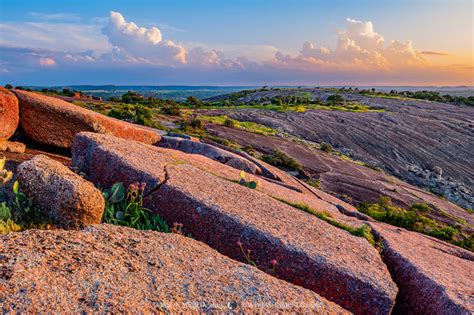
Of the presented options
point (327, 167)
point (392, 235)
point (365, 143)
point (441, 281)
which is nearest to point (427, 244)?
point (392, 235)

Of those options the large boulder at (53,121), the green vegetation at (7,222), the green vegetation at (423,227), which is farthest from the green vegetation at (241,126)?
→ the green vegetation at (7,222)

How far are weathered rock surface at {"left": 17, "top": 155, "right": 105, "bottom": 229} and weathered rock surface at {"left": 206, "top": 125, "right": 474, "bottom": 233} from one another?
12195 mm

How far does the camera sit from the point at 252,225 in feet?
16.9

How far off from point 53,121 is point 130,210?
5.08 m

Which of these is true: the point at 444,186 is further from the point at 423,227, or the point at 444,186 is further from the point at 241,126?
the point at 423,227

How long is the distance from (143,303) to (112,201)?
2.69m

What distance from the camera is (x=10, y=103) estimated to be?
8555 mm

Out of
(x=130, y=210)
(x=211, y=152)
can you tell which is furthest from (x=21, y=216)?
(x=211, y=152)

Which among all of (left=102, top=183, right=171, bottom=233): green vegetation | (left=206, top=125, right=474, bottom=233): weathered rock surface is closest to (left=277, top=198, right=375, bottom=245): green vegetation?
(left=102, top=183, right=171, bottom=233): green vegetation

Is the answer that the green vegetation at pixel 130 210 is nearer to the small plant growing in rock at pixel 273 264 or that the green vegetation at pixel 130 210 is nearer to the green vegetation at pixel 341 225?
the small plant growing in rock at pixel 273 264

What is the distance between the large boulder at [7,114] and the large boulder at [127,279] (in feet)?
18.5

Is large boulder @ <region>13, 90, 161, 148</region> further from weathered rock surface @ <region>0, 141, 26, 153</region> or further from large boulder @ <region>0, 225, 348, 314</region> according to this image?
large boulder @ <region>0, 225, 348, 314</region>

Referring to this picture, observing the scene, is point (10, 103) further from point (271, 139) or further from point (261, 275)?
point (271, 139)

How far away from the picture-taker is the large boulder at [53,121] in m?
9.02
